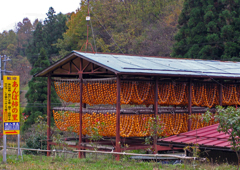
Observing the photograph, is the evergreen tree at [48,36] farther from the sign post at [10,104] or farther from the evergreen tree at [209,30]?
the sign post at [10,104]

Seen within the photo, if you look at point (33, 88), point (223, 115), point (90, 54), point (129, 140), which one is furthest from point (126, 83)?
point (33, 88)

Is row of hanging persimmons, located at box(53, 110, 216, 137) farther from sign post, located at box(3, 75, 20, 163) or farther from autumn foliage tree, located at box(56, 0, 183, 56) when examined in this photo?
autumn foliage tree, located at box(56, 0, 183, 56)

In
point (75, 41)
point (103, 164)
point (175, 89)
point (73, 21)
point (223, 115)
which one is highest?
point (73, 21)

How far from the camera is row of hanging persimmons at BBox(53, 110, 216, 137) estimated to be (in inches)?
468

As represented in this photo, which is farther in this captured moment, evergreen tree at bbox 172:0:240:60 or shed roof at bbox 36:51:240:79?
evergreen tree at bbox 172:0:240:60

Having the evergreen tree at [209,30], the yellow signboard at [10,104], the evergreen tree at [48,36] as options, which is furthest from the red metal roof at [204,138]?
the evergreen tree at [48,36]

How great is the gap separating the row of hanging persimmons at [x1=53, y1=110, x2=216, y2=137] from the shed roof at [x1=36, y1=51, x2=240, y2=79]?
1779 mm

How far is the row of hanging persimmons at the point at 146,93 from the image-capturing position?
40.1ft

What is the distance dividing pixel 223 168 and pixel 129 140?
5.62 m

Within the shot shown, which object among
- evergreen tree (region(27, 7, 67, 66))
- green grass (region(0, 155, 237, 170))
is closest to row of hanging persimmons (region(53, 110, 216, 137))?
green grass (region(0, 155, 237, 170))

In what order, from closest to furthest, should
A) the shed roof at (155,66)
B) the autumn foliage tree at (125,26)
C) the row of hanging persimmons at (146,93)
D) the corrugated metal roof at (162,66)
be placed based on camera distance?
the shed roof at (155,66)
the corrugated metal roof at (162,66)
the row of hanging persimmons at (146,93)
the autumn foliage tree at (125,26)

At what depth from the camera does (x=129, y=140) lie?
14250 millimetres

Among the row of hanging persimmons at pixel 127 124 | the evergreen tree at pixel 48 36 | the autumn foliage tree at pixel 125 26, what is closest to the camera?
the row of hanging persimmons at pixel 127 124

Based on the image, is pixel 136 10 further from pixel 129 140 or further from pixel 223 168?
pixel 223 168
